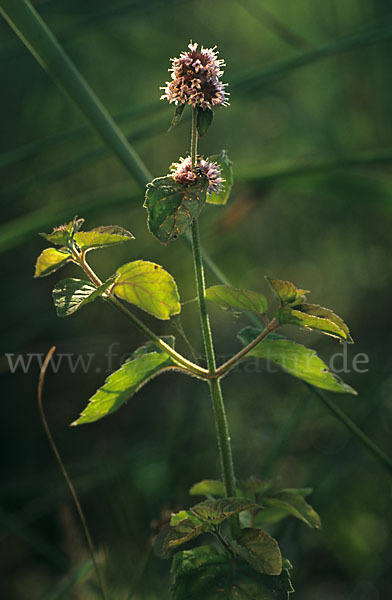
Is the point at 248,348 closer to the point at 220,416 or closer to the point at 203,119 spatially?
the point at 220,416

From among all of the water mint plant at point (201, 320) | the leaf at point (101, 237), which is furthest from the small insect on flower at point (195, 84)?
the leaf at point (101, 237)

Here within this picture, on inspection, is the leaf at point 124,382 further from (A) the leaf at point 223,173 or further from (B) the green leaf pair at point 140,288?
(A) the leaf at point 223,173

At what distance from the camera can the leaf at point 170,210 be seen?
1.17 ft

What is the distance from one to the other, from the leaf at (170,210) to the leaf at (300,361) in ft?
0.40

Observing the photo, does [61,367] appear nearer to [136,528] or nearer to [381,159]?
[136,528]

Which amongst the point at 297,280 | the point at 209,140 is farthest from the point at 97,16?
the point at 297,280

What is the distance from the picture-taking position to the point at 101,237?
391mm

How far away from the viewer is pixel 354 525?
0.95 meters

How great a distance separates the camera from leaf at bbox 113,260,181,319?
395 millimetres

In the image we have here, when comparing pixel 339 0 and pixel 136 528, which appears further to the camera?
pixel 339 0

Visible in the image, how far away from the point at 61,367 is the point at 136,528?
45 centimetres

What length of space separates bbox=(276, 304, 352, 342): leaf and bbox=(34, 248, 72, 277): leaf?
0.56 feet

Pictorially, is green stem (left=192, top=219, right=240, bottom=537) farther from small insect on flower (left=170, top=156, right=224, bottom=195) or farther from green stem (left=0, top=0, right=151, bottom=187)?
green stem (left=0, top=0, right=151, bottom=187)

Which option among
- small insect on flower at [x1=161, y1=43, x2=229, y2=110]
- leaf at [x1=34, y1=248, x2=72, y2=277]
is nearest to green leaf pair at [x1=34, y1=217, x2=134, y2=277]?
leaf at [x1=34, y1=248, x2=72, y2=277]
